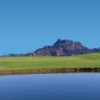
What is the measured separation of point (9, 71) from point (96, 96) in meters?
44.1

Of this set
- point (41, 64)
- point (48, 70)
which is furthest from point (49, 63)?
point (48, 70)

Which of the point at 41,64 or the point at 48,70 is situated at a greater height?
the point at 41,64

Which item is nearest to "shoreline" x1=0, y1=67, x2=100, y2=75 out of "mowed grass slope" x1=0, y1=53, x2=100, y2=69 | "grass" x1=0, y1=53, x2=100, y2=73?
"grass" x1=0, y1=53, x2=100, y2=73

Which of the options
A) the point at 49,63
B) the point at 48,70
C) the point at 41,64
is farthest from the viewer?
the point at 49,63

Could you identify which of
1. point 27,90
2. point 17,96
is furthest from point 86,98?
point 27,90

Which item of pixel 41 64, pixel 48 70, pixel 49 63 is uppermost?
pixel 49 63

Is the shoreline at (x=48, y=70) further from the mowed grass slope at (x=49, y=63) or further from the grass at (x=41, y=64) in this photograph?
the mowed grass slope at (x=49, y=63)

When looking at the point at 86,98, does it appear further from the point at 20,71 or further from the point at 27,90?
the point at 20,71

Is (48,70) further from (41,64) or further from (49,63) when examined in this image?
(49,63)

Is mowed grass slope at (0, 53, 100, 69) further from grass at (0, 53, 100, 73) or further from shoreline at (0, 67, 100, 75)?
shoreline at (0, 67, 100, 75)

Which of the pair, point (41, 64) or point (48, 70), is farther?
point (41, 64)

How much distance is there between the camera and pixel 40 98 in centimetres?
3712

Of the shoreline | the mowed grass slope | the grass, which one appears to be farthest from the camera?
the mowed grass slope

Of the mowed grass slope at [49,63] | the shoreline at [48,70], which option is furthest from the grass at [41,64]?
the shoreline at [48,70]
